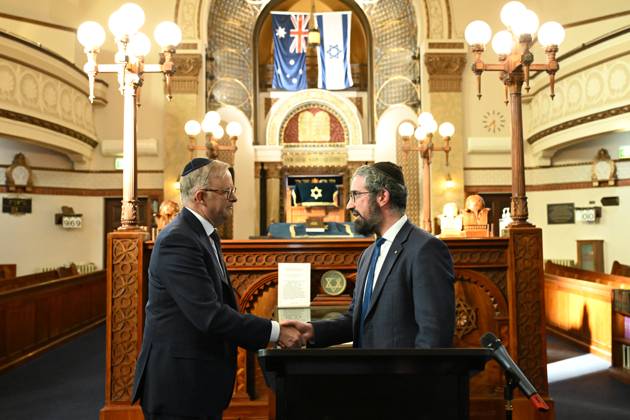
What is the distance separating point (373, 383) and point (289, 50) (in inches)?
609

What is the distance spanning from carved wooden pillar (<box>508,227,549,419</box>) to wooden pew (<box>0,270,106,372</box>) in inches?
240

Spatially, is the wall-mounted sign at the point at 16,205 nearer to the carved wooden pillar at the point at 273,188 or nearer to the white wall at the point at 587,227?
the carved wooden pillar at the point at 273,188

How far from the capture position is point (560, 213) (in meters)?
14.0

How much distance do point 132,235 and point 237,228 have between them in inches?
402

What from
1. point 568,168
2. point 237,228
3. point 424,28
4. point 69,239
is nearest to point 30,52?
point 69,239

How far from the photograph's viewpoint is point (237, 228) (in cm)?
1476

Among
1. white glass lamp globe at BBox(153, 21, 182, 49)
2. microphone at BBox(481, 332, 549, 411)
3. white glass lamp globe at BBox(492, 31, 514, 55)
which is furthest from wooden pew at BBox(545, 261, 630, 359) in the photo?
microphone at BBox(481, 332, 549, 411)

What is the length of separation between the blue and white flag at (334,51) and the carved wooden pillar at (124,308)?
478 inches

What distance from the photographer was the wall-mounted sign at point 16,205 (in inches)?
498

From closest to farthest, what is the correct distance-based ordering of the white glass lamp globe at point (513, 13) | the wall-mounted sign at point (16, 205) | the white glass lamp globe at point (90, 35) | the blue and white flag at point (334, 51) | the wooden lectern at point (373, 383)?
the wooden lectern at point (373, 383), the white glass lamp globe at point (90, 35), the white glass lamp globe at point (513, 13), the wall-mounted sign at point (16, 205), the blue and white flag at point (334, 51)

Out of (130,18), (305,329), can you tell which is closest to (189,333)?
(305,329)

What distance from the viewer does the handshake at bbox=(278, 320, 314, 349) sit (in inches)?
92.5

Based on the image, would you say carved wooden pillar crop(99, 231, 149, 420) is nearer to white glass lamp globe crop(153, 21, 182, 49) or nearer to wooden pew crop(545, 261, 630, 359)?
white glass lamp globe crop(153, 21, 182, 49)

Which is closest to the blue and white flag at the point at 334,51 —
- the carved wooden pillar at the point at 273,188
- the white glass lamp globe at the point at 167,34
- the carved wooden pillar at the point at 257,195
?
the carved wooden pillar at the point at 273,188
